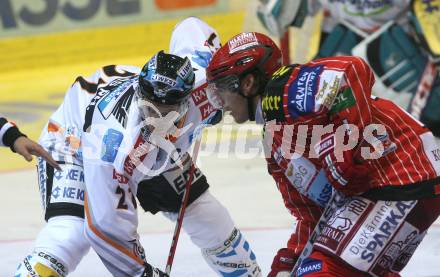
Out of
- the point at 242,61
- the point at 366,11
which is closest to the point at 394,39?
the point at 366,11

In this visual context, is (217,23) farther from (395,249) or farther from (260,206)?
(395,249)

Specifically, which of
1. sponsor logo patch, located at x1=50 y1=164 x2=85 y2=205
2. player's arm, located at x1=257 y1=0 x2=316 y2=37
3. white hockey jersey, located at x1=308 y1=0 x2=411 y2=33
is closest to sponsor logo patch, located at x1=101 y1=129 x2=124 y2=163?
sponsor logo patch, located at x1=50 y1=164 x2=85 y2=205

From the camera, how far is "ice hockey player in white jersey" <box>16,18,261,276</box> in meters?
3.47

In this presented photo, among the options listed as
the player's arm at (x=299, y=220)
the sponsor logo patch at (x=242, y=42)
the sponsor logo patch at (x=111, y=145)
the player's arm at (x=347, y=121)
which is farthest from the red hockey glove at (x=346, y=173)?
the sponsor logo patch at (x=111, y=145)

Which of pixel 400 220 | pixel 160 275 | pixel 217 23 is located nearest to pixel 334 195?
pixel 400 220

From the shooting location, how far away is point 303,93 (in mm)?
2926

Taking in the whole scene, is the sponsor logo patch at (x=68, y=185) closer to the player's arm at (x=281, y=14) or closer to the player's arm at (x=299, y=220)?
the player's arm at (x=299, y=220)

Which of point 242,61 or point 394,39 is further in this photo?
point 394,39

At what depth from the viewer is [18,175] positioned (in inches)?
255

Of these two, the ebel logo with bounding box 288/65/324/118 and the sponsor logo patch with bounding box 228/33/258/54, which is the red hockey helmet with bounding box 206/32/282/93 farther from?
the ebel logo with bounding box 288/65/324/118

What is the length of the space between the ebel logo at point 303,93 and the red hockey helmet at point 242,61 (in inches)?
9.6

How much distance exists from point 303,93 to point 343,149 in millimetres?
223

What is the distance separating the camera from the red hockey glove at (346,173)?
A: 9.81 ft

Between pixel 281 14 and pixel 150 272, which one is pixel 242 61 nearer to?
pixel 150 272
